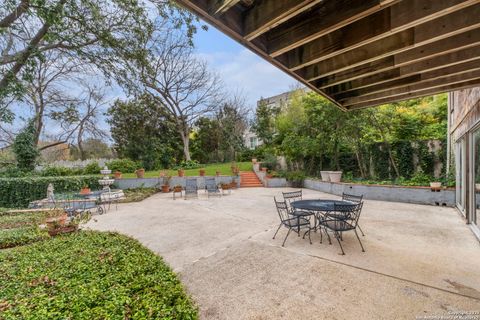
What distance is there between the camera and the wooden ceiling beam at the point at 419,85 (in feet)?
8.77

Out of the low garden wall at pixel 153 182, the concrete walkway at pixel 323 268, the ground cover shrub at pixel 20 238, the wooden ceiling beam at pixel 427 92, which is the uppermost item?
the wooden ceiling beam at pixel 427 92

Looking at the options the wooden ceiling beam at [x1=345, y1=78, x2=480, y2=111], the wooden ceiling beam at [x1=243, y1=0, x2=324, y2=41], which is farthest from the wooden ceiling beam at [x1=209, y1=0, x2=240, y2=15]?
the wooden ceiling beam at [x1=345, y1=78, x2=480, y2=111]

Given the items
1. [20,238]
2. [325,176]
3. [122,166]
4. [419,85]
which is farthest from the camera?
[122,166]

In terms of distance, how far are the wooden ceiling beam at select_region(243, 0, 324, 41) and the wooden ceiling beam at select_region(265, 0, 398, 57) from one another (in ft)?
0.61

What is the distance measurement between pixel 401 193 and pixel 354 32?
785cm

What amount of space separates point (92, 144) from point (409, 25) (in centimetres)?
2494

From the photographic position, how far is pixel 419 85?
2.99m

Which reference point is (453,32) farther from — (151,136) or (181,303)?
(151,136)

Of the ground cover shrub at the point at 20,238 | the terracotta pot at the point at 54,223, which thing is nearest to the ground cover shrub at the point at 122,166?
the ground cover shrub at the point at 20,238

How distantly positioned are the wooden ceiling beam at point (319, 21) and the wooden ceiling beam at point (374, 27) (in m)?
0.28

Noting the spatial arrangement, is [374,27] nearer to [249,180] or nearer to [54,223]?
[54,223]

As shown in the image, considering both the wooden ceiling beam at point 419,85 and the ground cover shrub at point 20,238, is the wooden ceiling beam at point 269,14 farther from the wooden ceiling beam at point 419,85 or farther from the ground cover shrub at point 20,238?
the ground cover shrub at point 20,238

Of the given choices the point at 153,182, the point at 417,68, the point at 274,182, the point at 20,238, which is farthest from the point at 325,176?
the point at 20,238

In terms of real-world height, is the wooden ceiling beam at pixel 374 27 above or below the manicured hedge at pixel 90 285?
above
